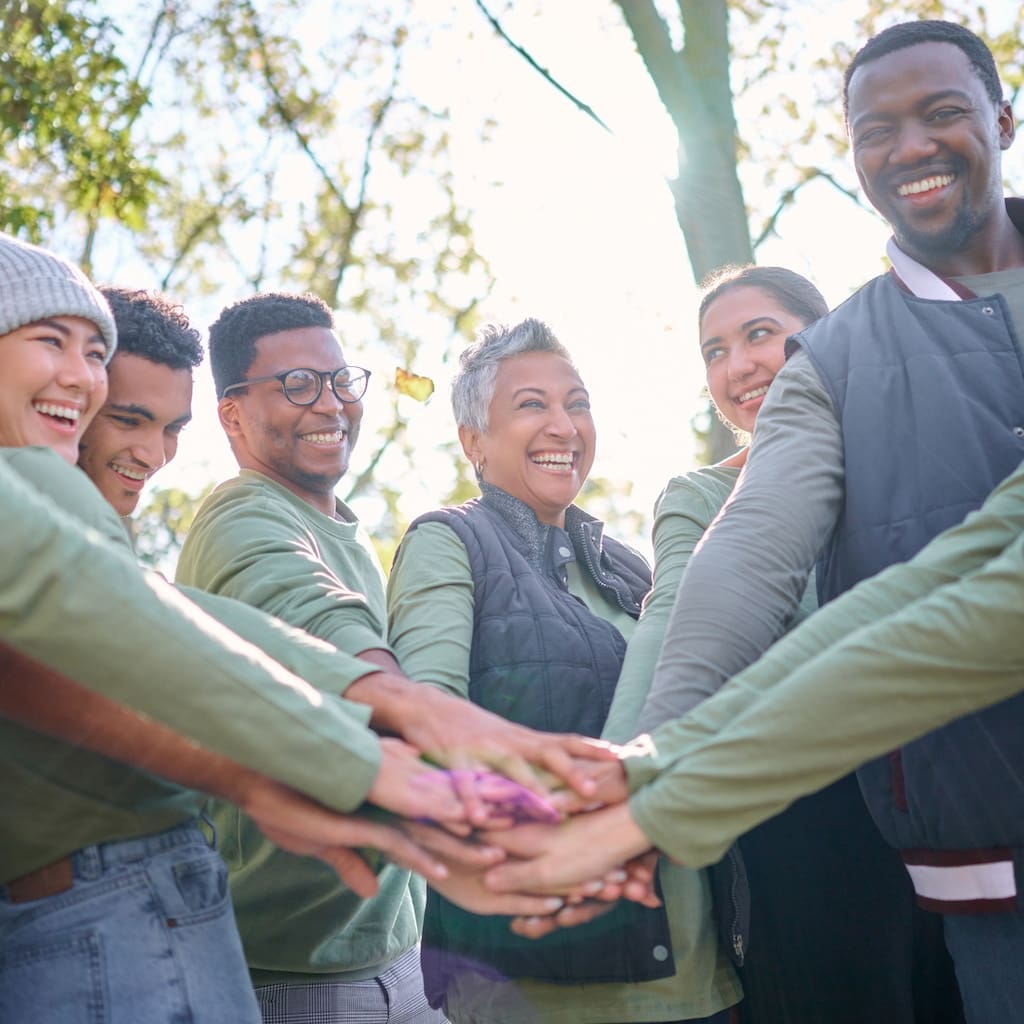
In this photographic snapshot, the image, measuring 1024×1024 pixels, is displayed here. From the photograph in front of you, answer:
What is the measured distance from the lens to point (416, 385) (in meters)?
4.36

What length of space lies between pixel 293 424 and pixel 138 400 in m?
0.55

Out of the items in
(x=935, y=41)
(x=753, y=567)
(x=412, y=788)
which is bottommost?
(x=412, y=788)

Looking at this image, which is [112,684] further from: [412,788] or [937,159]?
[937,159]

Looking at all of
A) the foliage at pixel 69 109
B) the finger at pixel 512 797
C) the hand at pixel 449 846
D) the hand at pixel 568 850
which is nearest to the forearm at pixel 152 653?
the hand at pixel 449 846

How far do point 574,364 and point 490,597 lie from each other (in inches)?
39.8

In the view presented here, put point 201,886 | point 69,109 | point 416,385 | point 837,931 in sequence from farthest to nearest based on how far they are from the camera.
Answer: point 69,109, point 416,385, point 837,931, point 201,886

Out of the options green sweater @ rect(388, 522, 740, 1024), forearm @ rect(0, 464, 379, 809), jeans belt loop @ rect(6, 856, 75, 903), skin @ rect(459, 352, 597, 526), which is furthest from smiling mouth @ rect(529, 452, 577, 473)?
jeans belt loop @ rect(6, 856, 75, 903)

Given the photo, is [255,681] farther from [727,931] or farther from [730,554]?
[727,931]

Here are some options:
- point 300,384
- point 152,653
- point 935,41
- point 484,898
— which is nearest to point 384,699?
point 484,898

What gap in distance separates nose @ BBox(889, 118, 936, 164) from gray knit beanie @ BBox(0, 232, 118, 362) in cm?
192

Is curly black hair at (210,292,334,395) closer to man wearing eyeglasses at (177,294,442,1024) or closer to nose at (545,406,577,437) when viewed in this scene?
man wearing eyeglasses at (177,294,442,1024)

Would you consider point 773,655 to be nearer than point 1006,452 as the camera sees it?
Yes

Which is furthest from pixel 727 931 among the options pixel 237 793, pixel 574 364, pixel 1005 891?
pixel 574 364

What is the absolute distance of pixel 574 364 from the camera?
3775 mm
